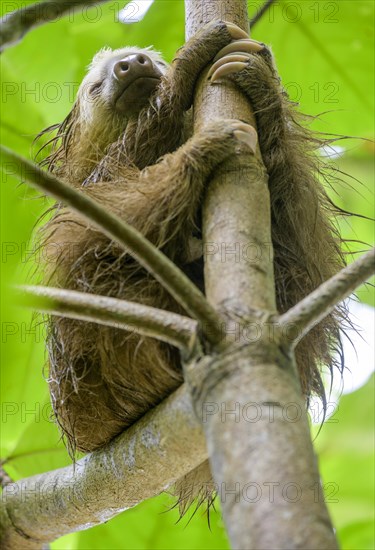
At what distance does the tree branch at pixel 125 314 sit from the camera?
123 centimetres

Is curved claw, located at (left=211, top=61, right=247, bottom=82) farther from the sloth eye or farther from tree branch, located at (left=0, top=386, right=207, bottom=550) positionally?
the sloth eye

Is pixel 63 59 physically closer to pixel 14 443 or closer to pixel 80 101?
pixel 80 101

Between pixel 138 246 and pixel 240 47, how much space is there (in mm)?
1020

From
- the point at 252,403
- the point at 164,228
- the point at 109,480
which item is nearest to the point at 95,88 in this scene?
the point at 164,228

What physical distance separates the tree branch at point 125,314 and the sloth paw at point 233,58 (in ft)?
2.98

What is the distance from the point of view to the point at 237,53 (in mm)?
2018

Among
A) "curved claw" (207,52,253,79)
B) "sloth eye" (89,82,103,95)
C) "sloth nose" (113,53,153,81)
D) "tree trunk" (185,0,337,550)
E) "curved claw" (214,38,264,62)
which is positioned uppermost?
"sloth eye" (89,82,103,95)

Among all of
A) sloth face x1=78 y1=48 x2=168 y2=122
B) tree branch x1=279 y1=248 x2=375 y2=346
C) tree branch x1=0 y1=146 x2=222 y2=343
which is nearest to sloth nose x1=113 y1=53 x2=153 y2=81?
sloth face x1=78 y1=48 x2=168 y2=122

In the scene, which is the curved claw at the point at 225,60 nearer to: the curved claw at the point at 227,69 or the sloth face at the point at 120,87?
the curved claw at the point at 227,69

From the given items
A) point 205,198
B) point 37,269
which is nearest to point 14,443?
point 37,269

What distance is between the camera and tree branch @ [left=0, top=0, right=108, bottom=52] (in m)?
1.26

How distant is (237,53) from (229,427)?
1222 millimetres

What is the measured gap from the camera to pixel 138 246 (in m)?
1.24

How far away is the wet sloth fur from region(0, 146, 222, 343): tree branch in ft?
1.75
